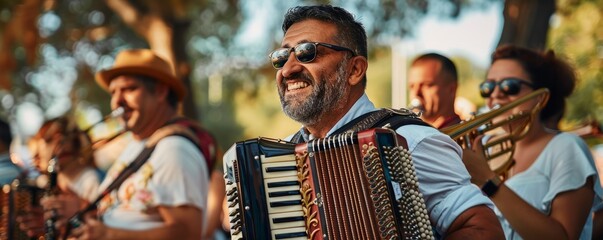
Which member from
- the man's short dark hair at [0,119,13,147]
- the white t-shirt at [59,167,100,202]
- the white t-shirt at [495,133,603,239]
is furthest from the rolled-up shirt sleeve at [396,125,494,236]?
the man's short dark hair at [0,119,13,147]

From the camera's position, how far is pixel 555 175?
5.23 m

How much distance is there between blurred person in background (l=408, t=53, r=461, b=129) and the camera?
6102 mm

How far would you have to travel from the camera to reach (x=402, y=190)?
3570 mm

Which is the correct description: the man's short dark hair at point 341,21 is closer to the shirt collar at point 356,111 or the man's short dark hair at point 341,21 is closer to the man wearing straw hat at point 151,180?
the shirt collar at point 356,111

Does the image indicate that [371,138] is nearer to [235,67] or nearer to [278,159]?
[278,159]

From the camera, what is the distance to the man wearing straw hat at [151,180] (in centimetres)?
634

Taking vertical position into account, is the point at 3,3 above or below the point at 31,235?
above

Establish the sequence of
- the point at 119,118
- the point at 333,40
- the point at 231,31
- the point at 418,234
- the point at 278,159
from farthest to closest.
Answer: the point at 231,31, the point at 119,118, the point at 333,40, the point at 278,159, the point at 418,234

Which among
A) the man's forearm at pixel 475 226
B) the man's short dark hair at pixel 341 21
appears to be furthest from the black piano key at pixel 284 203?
the man's short dark hair at pixel 341 21

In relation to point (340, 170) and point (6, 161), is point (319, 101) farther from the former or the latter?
point (6, 161)

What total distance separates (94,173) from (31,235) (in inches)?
58.7

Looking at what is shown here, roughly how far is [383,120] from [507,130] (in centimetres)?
174

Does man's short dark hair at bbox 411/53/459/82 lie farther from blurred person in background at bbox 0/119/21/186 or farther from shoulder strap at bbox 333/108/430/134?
blurred person in background at bbox 0/119/21/186

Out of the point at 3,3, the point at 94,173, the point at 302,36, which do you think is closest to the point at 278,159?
the point at 302,36
